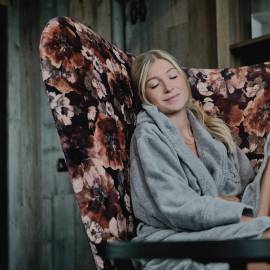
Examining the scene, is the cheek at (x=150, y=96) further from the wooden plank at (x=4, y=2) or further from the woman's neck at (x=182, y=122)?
the wooden plank at (x=4, y=2)

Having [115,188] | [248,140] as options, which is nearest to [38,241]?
[248,140]

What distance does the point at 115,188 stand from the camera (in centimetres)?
150

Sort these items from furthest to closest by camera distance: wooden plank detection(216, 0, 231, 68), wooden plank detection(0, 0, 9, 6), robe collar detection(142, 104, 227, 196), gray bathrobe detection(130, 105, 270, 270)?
wooden plank detection(0, 0, 9, 6) < wooden plank detection(216, 0, 231, 68) < robe collar detection(142, 104, 227, 196) < gray bathrobe detection(130, 105, 270, 270)

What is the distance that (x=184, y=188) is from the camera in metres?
1.48

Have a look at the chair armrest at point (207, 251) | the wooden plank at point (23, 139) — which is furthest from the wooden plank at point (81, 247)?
the chair armrest at point (207, 251)

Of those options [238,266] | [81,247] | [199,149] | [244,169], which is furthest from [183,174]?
[81,247]

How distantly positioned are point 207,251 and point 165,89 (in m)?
1.06

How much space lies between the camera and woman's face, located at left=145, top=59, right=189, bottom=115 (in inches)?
70.3

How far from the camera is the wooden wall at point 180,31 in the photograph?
9.60 feet

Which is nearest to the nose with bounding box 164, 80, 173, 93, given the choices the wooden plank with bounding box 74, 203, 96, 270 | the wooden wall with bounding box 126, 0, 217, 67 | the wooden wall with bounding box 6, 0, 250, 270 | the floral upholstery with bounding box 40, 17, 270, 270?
the floral upholstery with bounding box 40, 17, 270, 270

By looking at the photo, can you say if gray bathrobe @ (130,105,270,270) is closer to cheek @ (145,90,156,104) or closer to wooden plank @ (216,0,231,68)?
cheek @ (145,90,156,104)

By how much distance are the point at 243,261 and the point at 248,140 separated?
1.23m

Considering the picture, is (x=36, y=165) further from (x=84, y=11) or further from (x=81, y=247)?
(x=84, y=11)

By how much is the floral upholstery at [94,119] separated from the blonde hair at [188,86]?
0.03m
